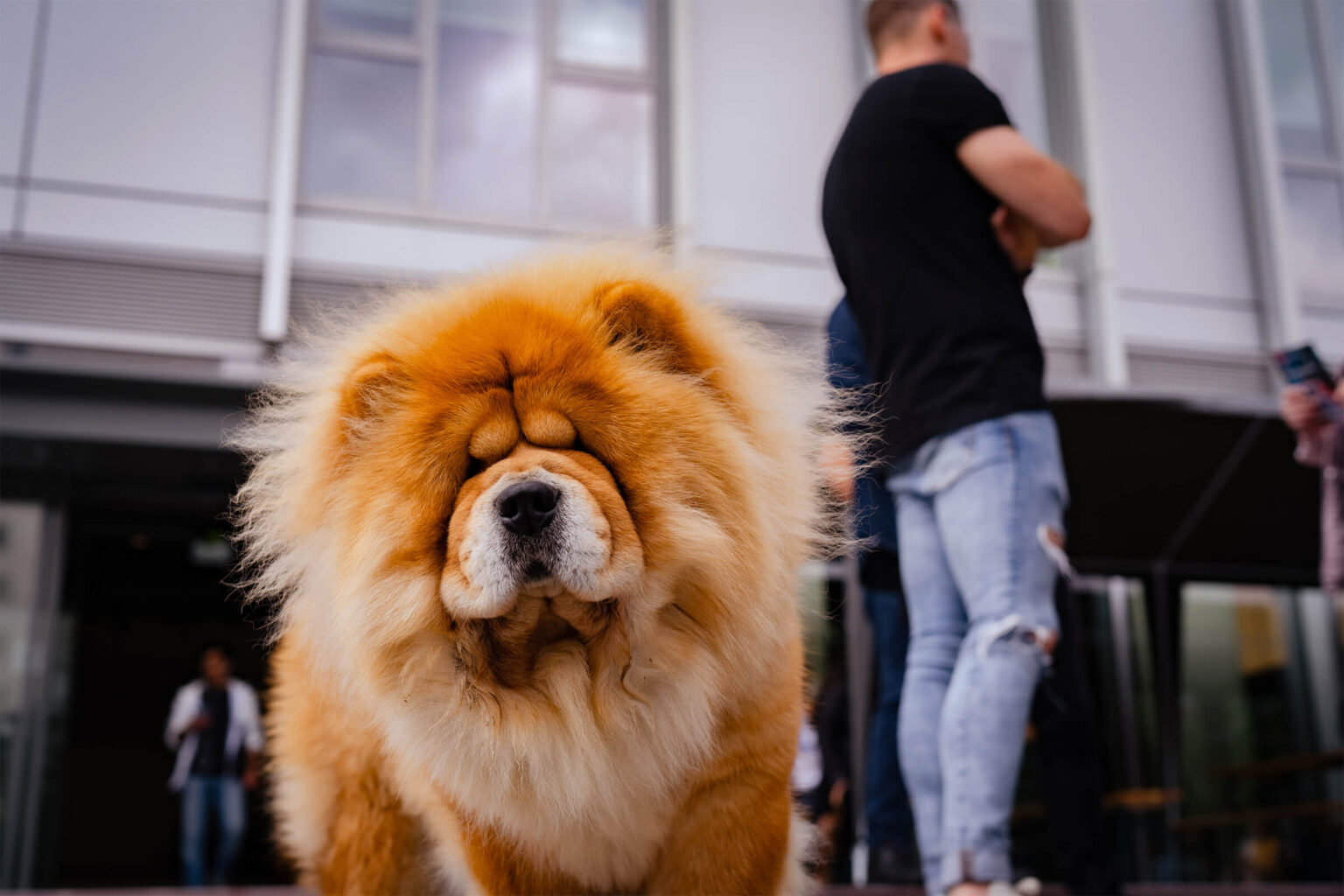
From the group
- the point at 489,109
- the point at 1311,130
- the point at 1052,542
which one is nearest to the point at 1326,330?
the point at 1311,130

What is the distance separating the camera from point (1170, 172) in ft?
23.7

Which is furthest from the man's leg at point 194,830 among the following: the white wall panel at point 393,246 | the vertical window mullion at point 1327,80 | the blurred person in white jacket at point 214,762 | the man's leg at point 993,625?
the vertical window mullion at point 1327,80

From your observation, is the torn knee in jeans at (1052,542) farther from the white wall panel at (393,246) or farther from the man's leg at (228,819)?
the man's leg at (228,819)

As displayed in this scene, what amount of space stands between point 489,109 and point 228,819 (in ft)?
17.3

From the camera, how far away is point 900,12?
297 cm


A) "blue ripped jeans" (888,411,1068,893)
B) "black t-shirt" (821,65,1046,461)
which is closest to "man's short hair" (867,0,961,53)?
"black t-shirt" (821,65,1046,461)

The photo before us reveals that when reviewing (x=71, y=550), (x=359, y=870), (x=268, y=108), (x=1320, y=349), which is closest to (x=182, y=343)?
(x=268, y=108)

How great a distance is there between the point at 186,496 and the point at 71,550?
1379 mm

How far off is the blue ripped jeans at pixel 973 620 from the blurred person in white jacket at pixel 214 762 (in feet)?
21.6

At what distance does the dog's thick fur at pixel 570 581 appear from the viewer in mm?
A: 1744

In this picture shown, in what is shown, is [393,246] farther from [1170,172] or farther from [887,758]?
[1170,172]

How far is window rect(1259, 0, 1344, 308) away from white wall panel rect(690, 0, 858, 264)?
2468mm

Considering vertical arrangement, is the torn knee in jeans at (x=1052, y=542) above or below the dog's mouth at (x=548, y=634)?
above

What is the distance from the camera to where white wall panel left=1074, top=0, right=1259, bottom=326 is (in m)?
6.79
